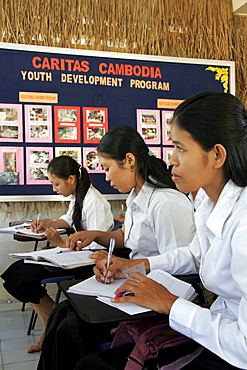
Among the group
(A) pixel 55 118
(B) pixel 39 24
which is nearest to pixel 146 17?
(B) pixel 39 24

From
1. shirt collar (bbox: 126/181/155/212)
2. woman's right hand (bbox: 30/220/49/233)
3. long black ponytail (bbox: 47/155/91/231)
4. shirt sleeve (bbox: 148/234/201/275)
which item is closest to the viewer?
shirt sleeve (bbox: 148/234/201/275)

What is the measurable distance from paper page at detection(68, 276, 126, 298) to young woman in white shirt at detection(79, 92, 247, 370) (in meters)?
0.09

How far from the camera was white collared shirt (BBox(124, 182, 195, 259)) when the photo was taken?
1.84 metres

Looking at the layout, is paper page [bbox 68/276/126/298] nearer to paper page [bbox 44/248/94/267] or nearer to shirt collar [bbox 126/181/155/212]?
paper page [bbox 44/248/94/267]

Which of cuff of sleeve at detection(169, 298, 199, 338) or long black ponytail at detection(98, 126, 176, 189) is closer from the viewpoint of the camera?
cuff of sleeve at detection(169, 298, 199, 338)

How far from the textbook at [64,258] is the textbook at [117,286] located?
0.33 m

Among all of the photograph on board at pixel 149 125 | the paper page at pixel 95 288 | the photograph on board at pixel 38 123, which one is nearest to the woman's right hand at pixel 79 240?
the paper page at pixel 95 288

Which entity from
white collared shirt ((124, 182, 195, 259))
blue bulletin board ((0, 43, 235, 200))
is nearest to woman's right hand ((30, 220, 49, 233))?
blue bulletin board ((0, 43, 235, 200))

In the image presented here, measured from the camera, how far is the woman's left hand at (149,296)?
1.11 m

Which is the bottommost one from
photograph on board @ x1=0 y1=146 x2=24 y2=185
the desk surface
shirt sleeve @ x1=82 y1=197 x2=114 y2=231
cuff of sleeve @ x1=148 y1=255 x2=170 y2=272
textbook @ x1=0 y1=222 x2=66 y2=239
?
textbook @ x1=0 y1=222 x2=66 y2=239

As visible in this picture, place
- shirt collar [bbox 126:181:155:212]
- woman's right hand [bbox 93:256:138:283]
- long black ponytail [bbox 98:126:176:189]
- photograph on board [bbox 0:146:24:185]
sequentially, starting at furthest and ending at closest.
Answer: photograph on board [bbox 0:146:24:185], long black ponytail [bbox 98:126:176:189], shirt collar [bbox 126:181:155:212], woman's right hand [bbox 93:256:138:283]

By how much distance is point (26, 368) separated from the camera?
2350 mm

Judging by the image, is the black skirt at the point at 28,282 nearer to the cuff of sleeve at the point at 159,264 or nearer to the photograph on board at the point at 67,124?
the cuff of sleeve at the point at 159,264

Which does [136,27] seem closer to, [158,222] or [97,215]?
[97,215]
